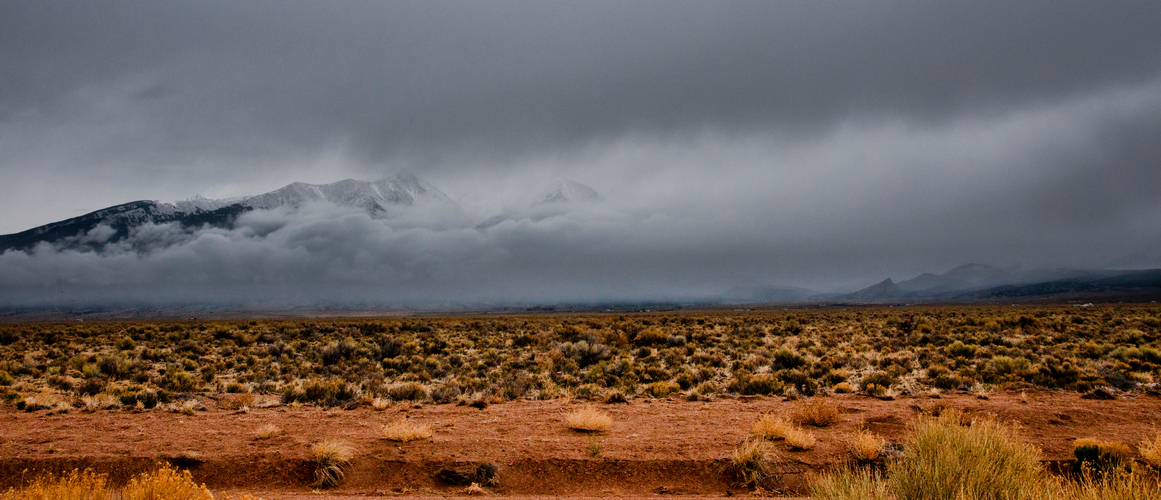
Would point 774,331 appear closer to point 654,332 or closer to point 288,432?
point 654,332

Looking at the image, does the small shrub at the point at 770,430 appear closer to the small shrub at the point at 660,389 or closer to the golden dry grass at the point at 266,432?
the small shrub at the point at 660,389

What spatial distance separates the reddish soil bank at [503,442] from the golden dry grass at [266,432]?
125mm

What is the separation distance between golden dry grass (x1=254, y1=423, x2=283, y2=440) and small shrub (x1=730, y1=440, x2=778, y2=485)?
9.76 metres

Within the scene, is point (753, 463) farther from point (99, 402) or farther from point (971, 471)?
point (99, 402)

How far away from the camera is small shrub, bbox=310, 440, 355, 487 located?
9.09 m

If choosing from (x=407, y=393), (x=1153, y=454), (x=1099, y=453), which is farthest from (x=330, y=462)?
(x=1153, y=454)

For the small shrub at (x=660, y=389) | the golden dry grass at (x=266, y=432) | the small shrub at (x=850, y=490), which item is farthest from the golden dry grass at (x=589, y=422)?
the golden dry grass at (x=266, y=432)

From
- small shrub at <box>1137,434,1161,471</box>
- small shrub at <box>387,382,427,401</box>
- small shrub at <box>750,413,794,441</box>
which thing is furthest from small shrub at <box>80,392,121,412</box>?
small shrub at <box>1137,434,1161,471</box>

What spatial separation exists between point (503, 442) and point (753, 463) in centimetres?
503

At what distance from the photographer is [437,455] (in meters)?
10.0

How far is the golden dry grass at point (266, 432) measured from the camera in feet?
36.1

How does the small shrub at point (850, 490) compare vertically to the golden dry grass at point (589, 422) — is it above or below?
above

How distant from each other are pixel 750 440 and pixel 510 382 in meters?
10.2

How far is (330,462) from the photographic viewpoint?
941cm
